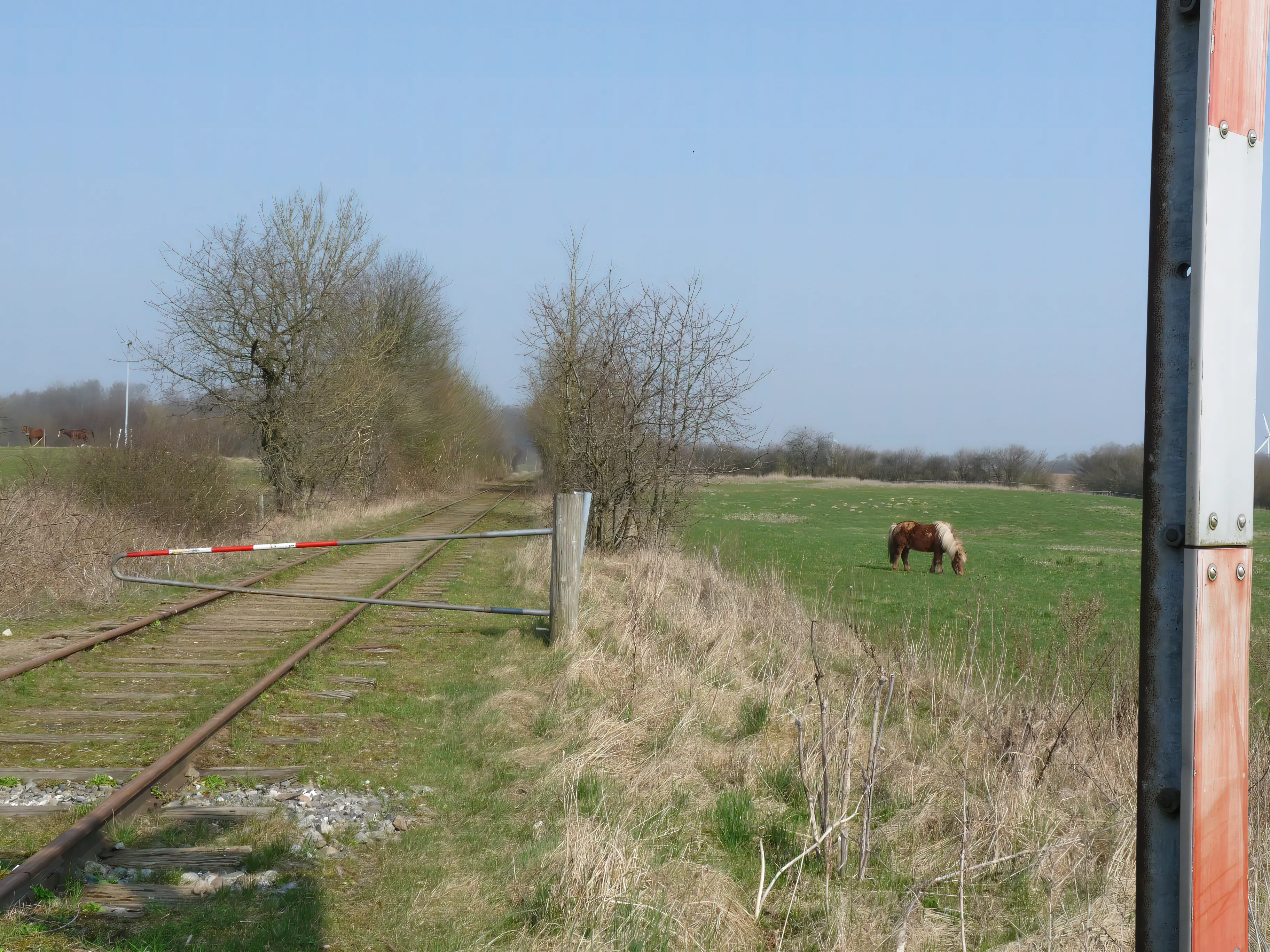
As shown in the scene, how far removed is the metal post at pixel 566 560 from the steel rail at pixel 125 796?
7.51 ft

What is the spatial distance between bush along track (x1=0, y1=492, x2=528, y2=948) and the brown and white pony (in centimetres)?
2091

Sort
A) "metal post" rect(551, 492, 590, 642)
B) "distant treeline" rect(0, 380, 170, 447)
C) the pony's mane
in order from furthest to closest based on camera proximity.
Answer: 1. "distant treeline" rect(0, 380, 170, 447)
2. the pony's mane
3. "metal post" rect(551, 492, 590, 642)

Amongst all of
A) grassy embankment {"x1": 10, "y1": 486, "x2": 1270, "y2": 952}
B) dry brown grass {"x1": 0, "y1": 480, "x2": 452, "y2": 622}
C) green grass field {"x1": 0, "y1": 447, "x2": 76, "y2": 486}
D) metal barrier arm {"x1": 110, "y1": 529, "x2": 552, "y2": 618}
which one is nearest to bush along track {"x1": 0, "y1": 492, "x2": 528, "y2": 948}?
grassy embankment {"x1": 10, "y1": 486, "x2": 1270, "y2": 952}

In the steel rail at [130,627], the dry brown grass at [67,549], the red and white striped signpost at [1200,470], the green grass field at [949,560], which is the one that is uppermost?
the red and white striped signpost at [1200,470]

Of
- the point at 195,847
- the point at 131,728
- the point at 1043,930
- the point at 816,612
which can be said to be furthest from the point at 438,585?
the point at 1043,930

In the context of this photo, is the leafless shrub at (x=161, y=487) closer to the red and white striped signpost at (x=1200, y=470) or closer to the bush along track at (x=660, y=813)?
the bush along track at (x=660, y=813)

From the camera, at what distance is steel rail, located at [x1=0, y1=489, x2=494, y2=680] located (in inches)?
308

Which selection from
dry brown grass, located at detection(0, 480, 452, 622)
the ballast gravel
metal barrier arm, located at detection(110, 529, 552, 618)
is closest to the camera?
the ballast gravel

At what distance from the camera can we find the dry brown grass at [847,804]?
3.79 metres

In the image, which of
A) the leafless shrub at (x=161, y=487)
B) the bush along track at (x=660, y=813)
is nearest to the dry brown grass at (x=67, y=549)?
the leafless shrub at (x=161, y=487)

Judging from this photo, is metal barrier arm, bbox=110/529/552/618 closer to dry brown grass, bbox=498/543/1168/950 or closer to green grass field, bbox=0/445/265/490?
dry brown grass, bbox=498/543/1168/950

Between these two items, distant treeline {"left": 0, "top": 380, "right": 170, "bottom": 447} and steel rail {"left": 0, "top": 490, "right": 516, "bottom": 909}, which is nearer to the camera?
steel rail {"left": 0, "top": 490, "right": 516, "bottom": 909}

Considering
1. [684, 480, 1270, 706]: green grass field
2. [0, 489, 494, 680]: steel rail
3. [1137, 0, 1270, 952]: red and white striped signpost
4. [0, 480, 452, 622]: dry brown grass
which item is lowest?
[684, 480, 1270, 706]: green grass field

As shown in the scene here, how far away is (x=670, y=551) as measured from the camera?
62.2ft
